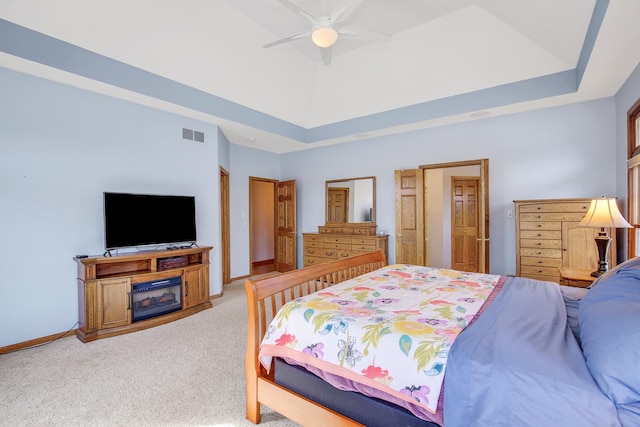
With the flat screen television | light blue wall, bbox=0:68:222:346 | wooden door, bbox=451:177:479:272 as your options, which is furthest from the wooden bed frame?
wooden door, bbox=451:177:479:272

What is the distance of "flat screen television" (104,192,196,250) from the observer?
3.41 metres

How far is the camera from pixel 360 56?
14.8ft

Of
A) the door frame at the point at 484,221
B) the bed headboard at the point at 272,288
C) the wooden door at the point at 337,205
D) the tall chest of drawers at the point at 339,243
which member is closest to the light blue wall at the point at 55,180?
the bed headboard at the point at 272,288

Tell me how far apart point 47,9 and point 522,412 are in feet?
15.0

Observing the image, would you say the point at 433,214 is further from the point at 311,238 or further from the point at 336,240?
the point at 311,238

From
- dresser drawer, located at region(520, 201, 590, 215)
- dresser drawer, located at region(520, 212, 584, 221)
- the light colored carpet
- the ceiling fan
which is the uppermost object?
the ceiling fan

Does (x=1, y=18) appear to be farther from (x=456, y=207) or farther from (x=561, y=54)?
(x=456, y=207)

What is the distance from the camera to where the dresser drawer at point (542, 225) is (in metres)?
3.55

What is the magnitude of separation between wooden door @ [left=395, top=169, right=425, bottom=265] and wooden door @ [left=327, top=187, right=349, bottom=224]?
1.16m

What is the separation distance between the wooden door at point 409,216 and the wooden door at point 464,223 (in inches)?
70.0

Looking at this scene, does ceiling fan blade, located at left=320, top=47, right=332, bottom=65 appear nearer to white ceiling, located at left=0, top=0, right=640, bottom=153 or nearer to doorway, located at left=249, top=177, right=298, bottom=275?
white ceiling, located at left=0, top=0, right=640, bottom=153

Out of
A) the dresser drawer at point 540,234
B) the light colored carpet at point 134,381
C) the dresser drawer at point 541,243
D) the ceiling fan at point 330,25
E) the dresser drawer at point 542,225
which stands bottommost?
the light colored carpet at point 134,381

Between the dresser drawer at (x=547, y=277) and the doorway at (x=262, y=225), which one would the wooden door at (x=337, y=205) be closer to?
the doorway at (x=262, y=225)

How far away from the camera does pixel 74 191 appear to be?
3311mm
